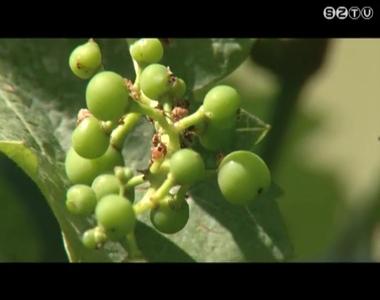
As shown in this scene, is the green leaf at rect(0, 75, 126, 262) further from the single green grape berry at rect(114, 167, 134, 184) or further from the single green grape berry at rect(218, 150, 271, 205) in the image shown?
the single green grape berry at rect(218, 150, 271, 205)

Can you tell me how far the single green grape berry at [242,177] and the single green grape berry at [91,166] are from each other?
0.62 ft

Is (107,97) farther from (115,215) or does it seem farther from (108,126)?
(115,215)

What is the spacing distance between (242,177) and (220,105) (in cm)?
13

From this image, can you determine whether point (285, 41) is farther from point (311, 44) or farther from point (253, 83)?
point (253, 83)

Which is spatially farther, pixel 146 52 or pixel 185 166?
pixel 146 52

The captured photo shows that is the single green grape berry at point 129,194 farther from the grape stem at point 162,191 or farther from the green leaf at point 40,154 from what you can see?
the green leaf at point 40,154

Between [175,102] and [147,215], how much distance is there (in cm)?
32

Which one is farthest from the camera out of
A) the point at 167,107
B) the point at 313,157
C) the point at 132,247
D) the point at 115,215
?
the point at 313,157

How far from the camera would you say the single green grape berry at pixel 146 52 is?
1853 mm

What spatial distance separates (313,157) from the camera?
3145 mm

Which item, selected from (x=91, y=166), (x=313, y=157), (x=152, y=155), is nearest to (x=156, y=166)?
(x=152, y=155)

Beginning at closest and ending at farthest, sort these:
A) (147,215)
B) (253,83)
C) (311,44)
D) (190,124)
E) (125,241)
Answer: (190,124), (125,241), (147,215), (311,44), (253,83)

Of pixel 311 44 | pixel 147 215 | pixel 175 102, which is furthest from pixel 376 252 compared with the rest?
pixel 175 102

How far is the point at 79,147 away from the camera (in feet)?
5.83
